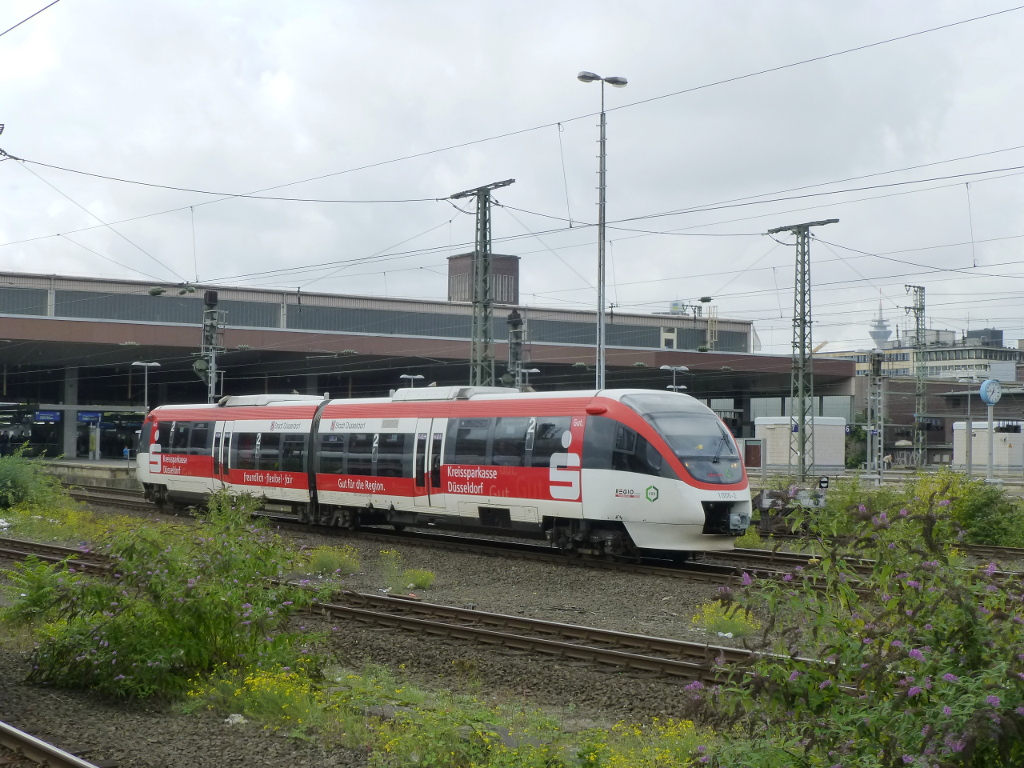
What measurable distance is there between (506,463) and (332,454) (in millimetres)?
5933

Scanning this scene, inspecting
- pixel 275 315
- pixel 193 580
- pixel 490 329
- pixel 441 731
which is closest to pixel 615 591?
pixel 193 580

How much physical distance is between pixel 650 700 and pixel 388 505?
13423mm

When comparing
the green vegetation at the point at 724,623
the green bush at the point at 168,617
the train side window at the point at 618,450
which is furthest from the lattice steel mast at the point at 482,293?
the green bush at the point at 168,617

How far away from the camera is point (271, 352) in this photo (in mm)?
56594

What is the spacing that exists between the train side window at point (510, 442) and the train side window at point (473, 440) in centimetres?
23

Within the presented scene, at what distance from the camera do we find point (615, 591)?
15.6 m

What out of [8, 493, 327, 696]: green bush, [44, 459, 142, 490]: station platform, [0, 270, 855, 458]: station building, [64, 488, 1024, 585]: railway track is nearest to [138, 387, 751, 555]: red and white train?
[64, 488, 1024, 585]: railway track

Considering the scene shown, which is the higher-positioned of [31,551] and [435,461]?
[435,461]

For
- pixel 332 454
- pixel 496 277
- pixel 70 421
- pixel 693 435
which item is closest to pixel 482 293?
pixel 332 454

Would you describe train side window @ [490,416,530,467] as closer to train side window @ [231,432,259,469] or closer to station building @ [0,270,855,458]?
train side window @ [231,432,259,469]

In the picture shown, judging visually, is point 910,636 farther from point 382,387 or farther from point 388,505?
point 382,387

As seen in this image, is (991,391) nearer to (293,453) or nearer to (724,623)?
(293,453)

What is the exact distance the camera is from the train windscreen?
16.9 m

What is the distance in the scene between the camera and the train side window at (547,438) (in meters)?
18.1
